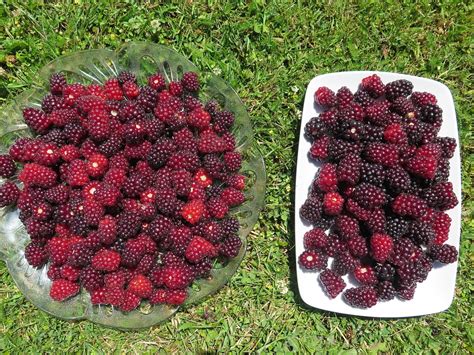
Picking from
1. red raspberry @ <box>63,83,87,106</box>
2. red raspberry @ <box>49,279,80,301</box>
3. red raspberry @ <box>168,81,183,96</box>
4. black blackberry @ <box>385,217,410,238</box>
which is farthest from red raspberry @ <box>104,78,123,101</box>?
black blackberry @ <box>385,217,410,238</box>

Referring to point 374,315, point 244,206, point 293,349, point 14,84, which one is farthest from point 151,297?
point 14,84

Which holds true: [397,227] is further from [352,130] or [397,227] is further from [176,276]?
[176,276]

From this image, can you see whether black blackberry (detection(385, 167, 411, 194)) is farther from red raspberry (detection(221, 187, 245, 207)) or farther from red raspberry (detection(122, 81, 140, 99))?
red raspberry (detection(122, 81, 140, 99))

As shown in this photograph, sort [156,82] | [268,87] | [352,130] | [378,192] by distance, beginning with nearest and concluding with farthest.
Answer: [378,192] → [352,130] → [156,82] → [268,87]

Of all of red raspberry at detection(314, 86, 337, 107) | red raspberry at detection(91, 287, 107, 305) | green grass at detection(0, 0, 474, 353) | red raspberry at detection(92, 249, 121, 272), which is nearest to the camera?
red raspberry at detection(92, 249, 121, 272)

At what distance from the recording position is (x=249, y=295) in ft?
7.57

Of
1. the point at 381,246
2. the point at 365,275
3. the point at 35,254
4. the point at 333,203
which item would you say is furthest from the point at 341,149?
the point at 35,254

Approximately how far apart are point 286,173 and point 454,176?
848mm

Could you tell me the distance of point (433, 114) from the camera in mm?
1971

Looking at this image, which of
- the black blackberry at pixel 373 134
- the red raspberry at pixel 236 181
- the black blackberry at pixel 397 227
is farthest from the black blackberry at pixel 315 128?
the black blackberry at pixel 397 227

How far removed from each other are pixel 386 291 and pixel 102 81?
1.80 metres

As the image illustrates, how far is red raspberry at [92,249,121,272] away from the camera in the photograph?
1815 millimetres

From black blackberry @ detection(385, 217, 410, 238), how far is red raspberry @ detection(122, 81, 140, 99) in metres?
1.36

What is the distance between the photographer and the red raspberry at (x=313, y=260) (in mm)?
1976
